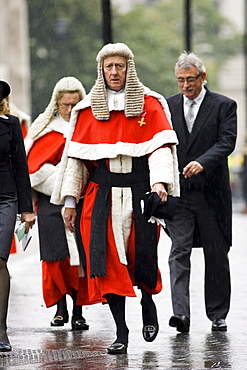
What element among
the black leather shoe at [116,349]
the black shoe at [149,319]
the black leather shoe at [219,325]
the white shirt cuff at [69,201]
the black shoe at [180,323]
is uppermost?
the white shirt cuff at [69,201]

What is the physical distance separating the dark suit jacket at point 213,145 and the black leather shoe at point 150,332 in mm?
1278

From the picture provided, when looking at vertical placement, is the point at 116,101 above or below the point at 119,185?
above

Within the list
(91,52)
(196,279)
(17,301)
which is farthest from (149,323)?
(91,52)

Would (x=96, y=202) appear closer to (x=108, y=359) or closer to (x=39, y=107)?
(x=108, y=359)

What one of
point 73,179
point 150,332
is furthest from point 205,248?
point 73,179

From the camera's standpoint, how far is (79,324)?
872cm

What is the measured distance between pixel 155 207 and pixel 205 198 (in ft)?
5.11

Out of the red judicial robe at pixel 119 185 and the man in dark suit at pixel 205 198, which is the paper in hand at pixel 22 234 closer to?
the red judicial robe at pixel 119 185

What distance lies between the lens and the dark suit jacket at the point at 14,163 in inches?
302

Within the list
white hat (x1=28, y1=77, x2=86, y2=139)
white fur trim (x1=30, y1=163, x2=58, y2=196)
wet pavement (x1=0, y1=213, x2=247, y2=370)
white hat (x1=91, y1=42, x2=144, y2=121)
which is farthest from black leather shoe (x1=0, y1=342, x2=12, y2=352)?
white hat (x1=28, y1=77, x2=86, y2=139)

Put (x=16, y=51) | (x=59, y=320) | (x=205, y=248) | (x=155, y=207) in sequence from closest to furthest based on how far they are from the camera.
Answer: (x=155, y=207) → (x=205, y=248) → (x=59, y=320) → (x=16, y=51)

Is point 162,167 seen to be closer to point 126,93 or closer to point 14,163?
point 126,93

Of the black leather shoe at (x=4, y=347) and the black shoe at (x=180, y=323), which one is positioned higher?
the black leather shoe at (x=4, y=347)

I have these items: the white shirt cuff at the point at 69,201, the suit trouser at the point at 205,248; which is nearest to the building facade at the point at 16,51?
the suit trouser at the point at 205,248
